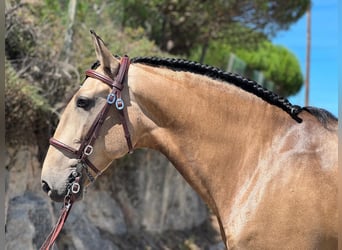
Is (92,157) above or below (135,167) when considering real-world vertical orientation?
above

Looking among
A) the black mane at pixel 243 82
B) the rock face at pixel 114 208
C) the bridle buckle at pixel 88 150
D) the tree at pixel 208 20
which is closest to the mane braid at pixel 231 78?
the black mane at pixel 243 82

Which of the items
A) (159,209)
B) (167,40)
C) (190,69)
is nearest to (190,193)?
(159,209)

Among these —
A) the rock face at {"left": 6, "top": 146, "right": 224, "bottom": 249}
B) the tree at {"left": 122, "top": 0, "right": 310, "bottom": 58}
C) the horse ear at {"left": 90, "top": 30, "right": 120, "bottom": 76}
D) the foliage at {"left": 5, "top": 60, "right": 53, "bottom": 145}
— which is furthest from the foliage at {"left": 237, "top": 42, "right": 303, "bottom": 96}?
the horse ear at {"left": 90, "top": 30, "right": 120, "bottom": 76}

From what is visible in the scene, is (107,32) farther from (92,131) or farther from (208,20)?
(92,131)

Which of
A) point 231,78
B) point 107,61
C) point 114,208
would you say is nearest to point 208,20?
point 114,208

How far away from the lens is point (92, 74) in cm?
232

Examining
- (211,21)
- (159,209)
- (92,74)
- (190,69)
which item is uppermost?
(211,21)

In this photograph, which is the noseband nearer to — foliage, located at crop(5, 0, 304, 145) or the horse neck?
the horse neck

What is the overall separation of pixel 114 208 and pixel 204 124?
4000 millimetres

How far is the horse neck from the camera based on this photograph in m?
2.28

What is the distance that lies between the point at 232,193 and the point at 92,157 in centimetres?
73

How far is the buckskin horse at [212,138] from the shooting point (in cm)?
214

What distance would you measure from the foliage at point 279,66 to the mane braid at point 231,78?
1196cm

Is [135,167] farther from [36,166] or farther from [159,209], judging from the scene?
[36,166]
